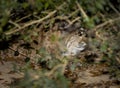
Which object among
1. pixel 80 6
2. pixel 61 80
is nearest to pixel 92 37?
pixel 80 6

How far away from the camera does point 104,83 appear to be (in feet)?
14.9

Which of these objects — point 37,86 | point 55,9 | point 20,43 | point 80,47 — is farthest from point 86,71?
point 37,86

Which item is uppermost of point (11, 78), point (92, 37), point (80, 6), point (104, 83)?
point (80, 6)

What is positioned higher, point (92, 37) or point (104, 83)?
point (92, 37)

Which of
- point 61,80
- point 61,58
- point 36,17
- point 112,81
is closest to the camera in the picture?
point 61,80

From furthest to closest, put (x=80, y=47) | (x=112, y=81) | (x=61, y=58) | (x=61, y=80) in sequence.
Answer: (x=80, y=47)
(x=112, y=81)
(x=61, y=58)
(x=61, y=80)

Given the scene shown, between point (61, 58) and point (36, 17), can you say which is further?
point (36, 17)

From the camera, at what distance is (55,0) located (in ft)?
7.61

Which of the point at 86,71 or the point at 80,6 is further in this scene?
the point at 86,71

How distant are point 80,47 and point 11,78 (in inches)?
47.0

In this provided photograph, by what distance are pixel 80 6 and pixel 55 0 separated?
1.02 ft

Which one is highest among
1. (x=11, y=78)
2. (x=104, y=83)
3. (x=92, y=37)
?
(x=92, y=37)

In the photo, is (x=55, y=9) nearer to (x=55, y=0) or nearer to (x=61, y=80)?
(x=55, y=0)

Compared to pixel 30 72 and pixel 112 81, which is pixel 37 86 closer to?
pixel 30 72
